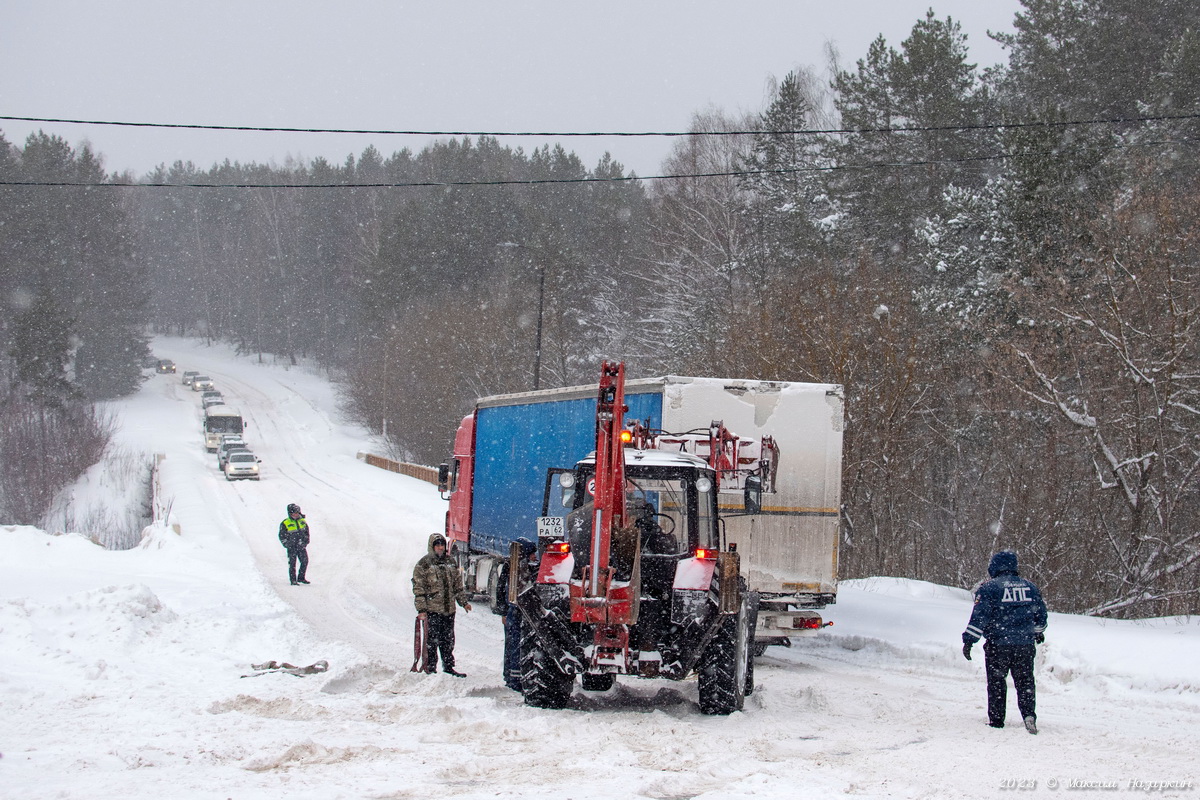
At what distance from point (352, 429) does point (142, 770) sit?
63753 millimetres

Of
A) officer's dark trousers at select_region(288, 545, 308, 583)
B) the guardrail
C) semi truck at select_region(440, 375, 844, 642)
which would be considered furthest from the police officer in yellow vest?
the guardrail

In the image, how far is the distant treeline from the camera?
17797mm

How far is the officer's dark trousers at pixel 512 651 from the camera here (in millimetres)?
9992

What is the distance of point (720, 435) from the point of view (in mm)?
11250

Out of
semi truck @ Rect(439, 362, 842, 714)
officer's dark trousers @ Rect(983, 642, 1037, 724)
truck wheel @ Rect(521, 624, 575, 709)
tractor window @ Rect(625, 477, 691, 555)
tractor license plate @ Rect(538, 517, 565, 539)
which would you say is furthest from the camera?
tractor window @ Rect(625, 477, 691, 555)

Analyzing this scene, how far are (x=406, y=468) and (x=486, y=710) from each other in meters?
37.7

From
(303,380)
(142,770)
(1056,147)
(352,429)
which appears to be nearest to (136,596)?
(142,770)

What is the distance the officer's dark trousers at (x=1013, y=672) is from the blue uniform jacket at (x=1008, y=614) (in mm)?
72

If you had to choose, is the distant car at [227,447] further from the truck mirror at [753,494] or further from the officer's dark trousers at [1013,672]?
the officer's dark trousers at [1013,672]

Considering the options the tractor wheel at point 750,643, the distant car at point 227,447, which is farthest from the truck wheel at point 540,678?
the distant car at point 227,447

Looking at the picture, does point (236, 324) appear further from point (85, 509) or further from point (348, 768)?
point (348, 768)

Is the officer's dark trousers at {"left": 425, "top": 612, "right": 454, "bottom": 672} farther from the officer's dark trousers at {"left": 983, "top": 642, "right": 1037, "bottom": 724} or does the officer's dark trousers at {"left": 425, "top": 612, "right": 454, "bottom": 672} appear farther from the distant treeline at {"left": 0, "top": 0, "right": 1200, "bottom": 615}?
the distant treeline at {"left": 0, "top": 0, "right": 1200, "bottom": 615}

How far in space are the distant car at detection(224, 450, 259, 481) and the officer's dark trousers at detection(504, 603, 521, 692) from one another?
122ft

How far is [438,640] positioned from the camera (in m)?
11.0
